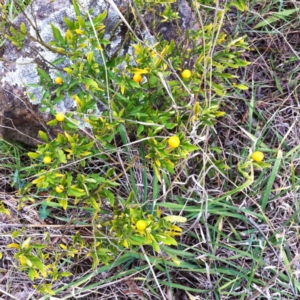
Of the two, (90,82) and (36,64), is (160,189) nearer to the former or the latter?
(90,82)

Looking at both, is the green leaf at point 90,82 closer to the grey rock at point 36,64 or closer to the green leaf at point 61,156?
the green leaf at point 61,156

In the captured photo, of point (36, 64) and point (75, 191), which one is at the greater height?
point (36, 64)

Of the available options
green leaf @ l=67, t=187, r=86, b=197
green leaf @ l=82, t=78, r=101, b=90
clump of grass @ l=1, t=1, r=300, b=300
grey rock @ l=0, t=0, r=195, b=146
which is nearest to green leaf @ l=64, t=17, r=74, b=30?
clump of grass @ l=1, t=1, r=300, b=300

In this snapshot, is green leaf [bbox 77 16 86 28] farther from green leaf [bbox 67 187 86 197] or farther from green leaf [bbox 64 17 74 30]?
green leaf [bbox 67 187 86 197]

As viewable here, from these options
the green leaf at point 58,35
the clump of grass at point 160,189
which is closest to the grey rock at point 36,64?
the clump of grass at point 160,189

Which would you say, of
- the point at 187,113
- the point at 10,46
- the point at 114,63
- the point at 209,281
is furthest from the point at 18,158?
the point at 209,281

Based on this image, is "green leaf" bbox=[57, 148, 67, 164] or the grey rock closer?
"green leaf" bbox=[57, 148, 67, 164]

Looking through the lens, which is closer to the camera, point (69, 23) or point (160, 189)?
point (69, 23)

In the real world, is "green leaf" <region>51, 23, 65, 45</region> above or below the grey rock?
above

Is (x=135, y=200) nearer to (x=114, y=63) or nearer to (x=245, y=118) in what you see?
(x=114, y=63)

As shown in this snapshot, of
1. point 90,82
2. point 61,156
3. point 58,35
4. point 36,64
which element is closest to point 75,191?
point 61,156

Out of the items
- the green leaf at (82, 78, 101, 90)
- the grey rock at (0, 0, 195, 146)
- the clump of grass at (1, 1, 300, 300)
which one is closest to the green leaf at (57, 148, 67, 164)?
the clump of grass at (1, 1, 300, 300)

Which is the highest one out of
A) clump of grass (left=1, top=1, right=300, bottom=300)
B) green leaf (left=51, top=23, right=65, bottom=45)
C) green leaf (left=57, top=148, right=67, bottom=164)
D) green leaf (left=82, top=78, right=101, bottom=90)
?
green leaf (left=51, top=23, right=65, bottom=45)
